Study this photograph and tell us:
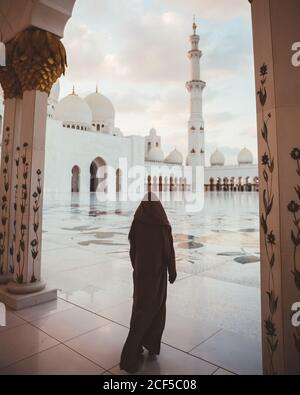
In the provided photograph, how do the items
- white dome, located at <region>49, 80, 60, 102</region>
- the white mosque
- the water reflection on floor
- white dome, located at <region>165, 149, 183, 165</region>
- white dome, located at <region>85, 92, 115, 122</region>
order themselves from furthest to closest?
white dome, located at <region>165, 149, 183, 165</region> < white dome, located at <region>85, 92, 115, 122</region> < white dome, located at <region>49, 80, 60, 102</region> < the white mosque < the water reflection on floor

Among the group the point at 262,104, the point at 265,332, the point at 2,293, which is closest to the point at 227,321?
the point at 265,332

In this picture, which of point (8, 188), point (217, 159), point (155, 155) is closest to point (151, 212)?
point (8, 188)

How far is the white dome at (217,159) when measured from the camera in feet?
96.6

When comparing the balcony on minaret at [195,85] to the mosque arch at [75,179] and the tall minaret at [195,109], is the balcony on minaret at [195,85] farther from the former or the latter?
the mosque arch at [75,179]

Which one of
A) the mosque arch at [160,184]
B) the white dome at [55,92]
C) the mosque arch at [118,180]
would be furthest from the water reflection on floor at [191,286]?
the mosque arch at [160,184]

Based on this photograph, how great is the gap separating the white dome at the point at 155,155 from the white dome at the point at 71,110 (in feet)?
32.4

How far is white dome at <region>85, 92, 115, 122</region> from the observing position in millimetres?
24203

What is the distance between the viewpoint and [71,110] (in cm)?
2088

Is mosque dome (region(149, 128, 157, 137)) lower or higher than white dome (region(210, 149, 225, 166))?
higher

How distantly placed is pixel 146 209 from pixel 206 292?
43.7 inches

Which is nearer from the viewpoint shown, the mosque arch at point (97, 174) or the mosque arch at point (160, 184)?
the mosque arch at point (97, 174)

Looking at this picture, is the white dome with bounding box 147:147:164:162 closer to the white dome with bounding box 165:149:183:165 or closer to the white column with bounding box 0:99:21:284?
the white dome with bounding box 165:149:183:165

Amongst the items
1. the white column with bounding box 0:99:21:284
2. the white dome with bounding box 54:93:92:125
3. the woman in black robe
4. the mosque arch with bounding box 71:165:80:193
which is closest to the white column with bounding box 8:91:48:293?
the white column with bounding box 0:99:21:284

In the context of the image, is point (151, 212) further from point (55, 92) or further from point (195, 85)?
point (195, 85)
